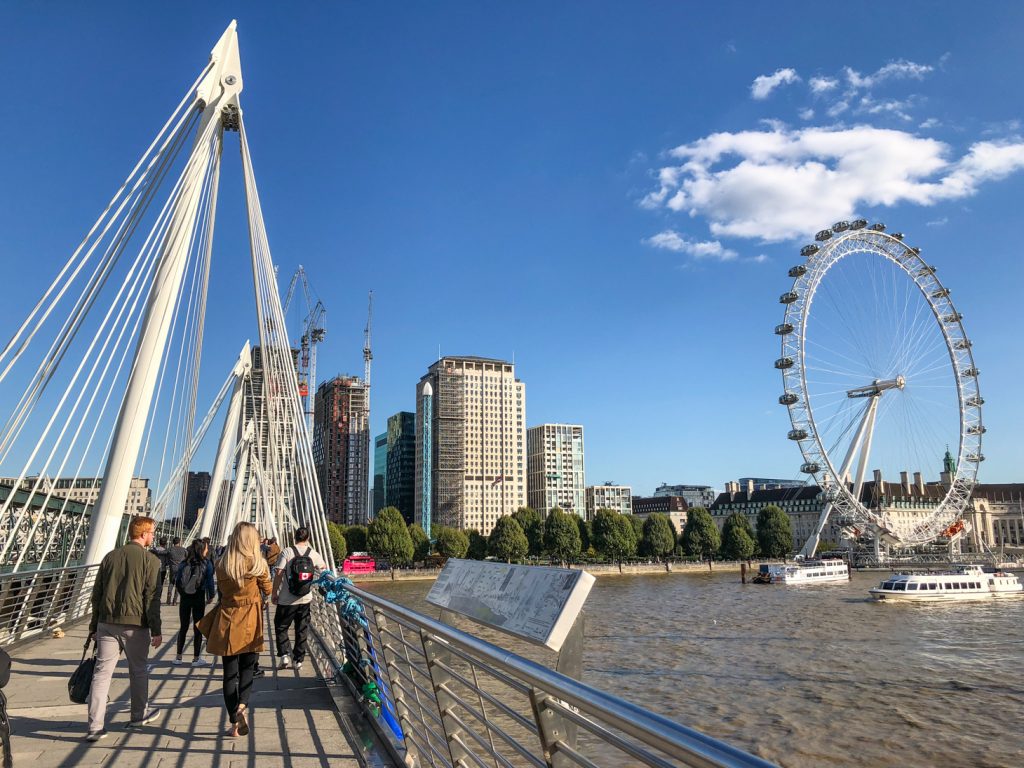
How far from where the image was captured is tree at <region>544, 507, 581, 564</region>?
86000mm

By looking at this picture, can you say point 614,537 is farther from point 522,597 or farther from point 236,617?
point 522,597

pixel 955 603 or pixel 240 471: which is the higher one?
pixel 240 471

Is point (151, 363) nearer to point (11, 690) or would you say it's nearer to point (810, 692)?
point (11, 690)

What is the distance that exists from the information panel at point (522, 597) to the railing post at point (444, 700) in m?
0.32

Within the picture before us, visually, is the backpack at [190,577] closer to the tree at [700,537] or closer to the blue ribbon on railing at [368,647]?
the blue ribbon on railing at [368,647]

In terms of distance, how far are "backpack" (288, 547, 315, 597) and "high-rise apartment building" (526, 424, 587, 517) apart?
15267 cm

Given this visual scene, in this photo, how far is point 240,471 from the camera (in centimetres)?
4584

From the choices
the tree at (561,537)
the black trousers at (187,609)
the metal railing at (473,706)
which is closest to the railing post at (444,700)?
the metal railing at (473,706)

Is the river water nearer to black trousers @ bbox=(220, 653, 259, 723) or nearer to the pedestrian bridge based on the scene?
the pedestrian bridge

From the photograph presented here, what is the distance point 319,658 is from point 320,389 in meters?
187

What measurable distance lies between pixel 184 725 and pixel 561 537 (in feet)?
268

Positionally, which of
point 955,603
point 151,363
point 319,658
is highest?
point 151,363

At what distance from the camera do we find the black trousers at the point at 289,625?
27.4ft

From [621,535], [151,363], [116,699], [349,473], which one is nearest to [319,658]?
[116,699]
